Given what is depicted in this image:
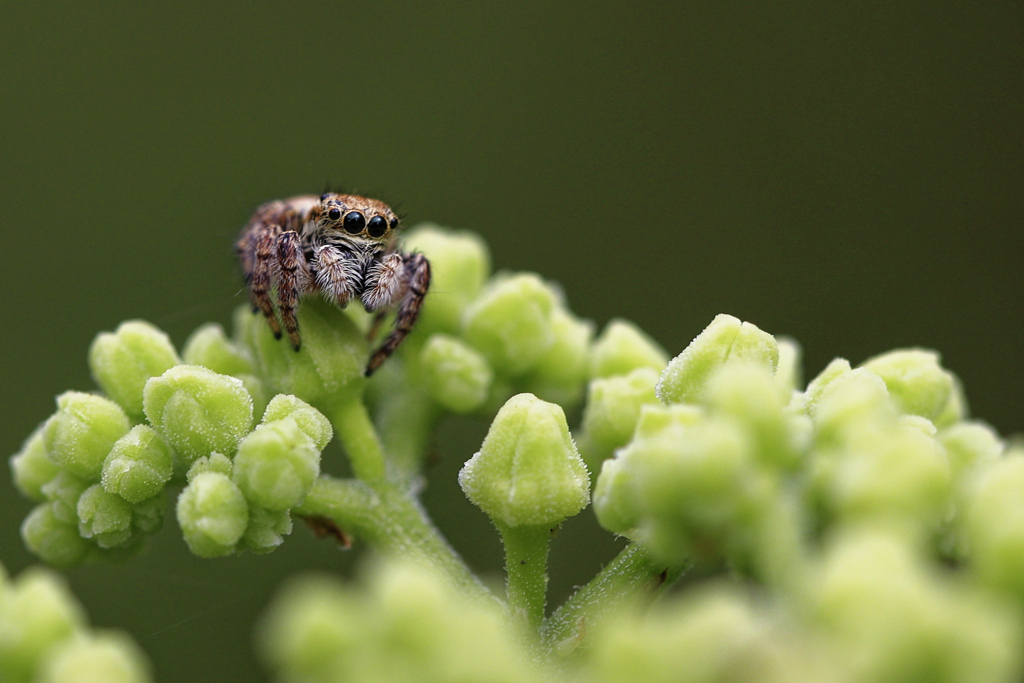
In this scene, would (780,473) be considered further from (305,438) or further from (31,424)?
(31,424)

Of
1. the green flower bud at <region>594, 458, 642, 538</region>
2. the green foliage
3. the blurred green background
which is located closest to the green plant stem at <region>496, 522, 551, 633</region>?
the green foliage

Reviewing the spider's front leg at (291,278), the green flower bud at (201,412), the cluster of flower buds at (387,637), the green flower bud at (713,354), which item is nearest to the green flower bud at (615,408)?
the green flower bud at (713,354)

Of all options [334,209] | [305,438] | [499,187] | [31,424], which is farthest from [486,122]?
[305,438]

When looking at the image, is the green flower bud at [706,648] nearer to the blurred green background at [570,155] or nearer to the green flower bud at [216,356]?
the green flower bud at [216,356]

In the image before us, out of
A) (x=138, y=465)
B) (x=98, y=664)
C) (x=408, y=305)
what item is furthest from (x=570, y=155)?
(x=98, y=664)

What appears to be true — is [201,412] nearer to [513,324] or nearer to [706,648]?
[513,324]

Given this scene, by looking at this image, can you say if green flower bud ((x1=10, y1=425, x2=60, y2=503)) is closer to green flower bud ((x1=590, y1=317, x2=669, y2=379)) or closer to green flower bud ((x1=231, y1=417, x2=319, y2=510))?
green flower bud ((x1=231, y1=417, x2=319, y2=510))
